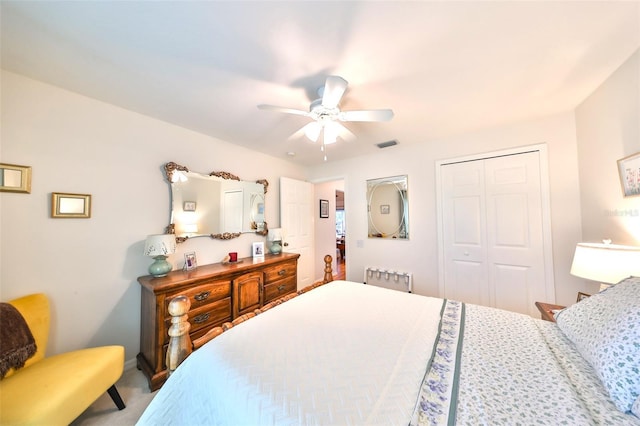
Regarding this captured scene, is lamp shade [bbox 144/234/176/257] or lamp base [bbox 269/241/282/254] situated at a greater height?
lamp shade [bbox 144/234/176/257]

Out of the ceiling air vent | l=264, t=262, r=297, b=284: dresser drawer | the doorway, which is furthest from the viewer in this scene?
the doorway

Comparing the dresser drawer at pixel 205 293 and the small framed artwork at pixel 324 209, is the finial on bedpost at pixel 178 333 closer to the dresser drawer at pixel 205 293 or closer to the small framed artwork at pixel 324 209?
the dresser drawer at pixel 205 293

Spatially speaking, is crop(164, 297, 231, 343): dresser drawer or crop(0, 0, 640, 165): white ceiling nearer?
crop(0, 0, 640, 165): white ceiling

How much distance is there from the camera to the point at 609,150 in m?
1.66

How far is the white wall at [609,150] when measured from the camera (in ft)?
4.74

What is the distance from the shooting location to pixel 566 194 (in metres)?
2.16

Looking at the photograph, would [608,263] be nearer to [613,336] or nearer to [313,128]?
[613,336]

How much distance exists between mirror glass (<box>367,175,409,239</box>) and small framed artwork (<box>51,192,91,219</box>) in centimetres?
320

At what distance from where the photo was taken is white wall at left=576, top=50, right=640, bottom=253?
1.45 m

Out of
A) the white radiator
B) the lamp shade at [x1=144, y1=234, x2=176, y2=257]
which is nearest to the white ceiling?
the lamp shade at [x1=144, y1=234, x2=176, y2=257]

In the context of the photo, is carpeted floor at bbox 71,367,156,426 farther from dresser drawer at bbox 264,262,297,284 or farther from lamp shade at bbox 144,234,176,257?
dresser drawer at bbox 264,262,297,284

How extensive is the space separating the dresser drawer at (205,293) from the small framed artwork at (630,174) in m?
3.31

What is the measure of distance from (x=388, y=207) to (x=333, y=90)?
221 cm

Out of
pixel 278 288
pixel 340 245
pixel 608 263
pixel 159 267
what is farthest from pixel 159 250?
pixel 340 245
